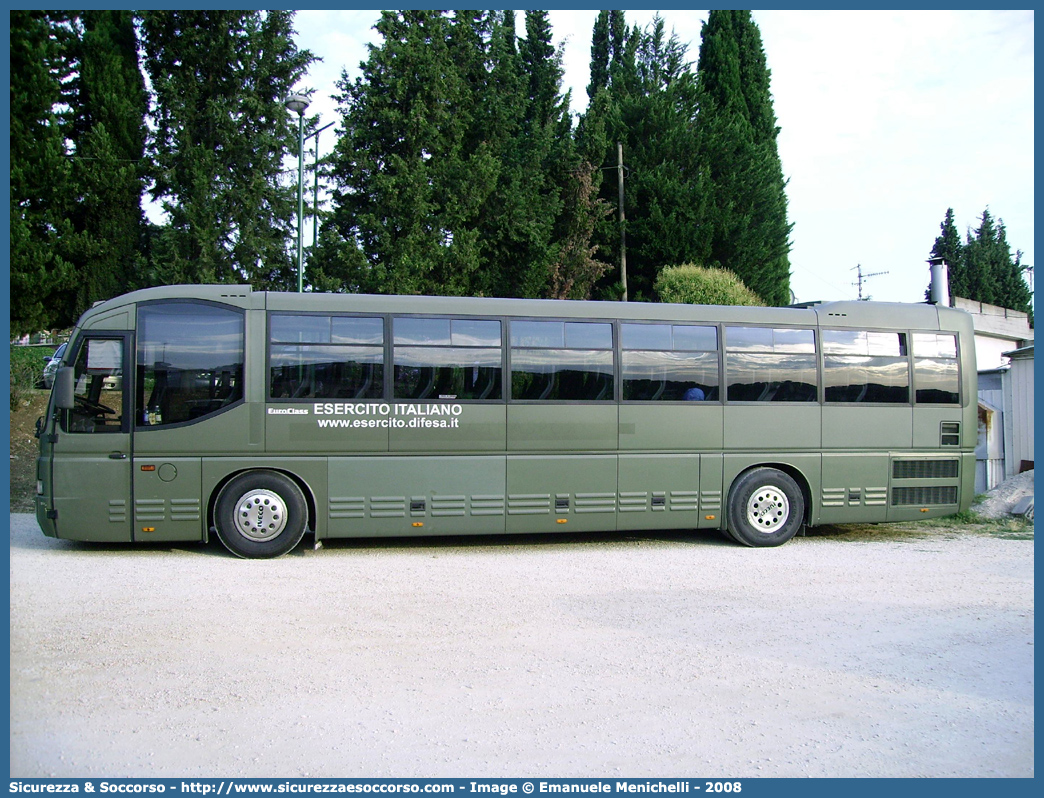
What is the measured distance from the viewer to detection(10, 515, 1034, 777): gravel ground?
4348mm

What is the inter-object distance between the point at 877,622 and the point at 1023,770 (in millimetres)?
2774

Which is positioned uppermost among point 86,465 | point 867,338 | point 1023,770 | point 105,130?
point 105,130

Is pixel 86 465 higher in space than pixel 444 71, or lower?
lower

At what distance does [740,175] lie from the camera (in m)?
31.5

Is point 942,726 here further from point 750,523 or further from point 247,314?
point 247,314

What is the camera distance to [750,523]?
36.2 feet

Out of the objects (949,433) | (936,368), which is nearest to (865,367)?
(936,368)

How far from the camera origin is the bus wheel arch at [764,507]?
11.0m

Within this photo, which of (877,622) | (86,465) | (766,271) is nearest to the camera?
(877,622)

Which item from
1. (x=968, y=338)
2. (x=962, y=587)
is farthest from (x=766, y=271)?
(x=962, y=587)

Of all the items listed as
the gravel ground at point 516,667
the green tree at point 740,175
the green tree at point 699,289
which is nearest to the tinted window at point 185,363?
the gravel ground at point 516,667

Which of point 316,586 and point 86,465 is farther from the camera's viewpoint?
point 86,465

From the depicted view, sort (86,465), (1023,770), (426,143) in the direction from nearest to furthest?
(1023,770), (86,465), (426,143)

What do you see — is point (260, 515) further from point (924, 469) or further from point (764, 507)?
point (924, 469)
